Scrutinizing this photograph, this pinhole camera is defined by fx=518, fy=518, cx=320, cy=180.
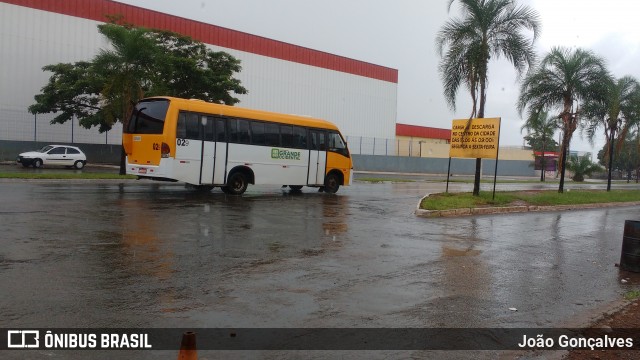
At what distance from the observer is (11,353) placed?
4078 mm

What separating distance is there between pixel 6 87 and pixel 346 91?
105ft

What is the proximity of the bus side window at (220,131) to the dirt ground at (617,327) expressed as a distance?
13262 mm

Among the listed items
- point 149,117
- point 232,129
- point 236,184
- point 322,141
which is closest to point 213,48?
point 322,141

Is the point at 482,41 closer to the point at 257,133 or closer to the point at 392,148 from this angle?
the point at 257,133

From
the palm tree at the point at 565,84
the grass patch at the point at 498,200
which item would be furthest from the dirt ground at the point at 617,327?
the palm tree at the point at 565,84

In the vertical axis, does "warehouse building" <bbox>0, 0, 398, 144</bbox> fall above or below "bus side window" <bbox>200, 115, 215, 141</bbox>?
above

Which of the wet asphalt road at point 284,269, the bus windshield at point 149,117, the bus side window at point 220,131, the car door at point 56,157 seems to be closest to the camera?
the wet asphalt road at point 284,269

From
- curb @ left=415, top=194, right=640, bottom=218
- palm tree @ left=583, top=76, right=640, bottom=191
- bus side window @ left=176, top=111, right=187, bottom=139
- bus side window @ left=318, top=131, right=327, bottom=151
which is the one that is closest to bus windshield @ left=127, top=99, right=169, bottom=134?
bus side window @ left=176, top=111, right=187, bottom=139

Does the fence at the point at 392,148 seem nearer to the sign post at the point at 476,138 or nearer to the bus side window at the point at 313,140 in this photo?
the bus side window at the point at 313,140

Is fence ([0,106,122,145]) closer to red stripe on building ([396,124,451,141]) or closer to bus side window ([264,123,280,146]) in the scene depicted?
bus side window ([264,123,280,146])

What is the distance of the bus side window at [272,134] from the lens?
1861 centimetres

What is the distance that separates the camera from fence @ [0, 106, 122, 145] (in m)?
34.3

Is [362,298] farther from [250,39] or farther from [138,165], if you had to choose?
[250,39]

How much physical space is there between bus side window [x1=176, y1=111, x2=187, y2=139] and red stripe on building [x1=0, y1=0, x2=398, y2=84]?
2424 cm
